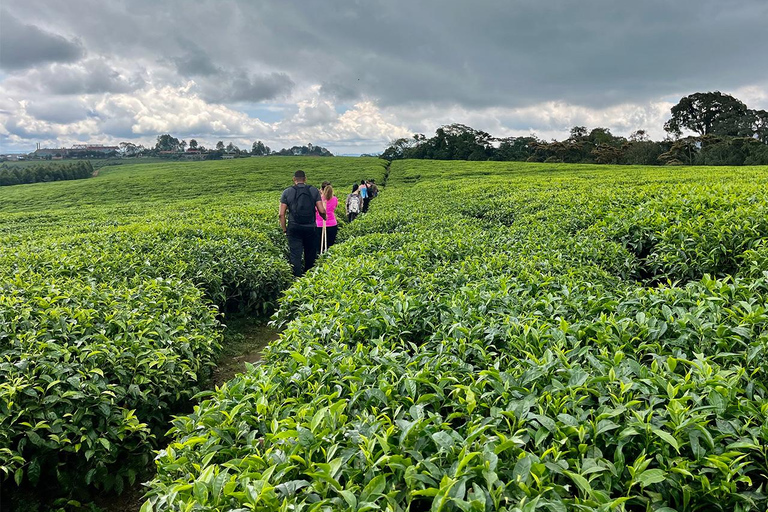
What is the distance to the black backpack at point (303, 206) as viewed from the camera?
26.4ft

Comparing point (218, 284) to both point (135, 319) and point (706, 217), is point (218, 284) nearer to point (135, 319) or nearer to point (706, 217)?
point (135, 319)

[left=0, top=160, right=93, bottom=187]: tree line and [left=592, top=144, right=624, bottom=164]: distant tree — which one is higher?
[left=592, top=144, right=624, bottom=164]: distant tree

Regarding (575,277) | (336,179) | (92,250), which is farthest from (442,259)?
(336,179)

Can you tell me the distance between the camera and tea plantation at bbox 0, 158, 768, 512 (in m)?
1.73

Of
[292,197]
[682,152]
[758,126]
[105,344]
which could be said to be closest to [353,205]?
[292,197]

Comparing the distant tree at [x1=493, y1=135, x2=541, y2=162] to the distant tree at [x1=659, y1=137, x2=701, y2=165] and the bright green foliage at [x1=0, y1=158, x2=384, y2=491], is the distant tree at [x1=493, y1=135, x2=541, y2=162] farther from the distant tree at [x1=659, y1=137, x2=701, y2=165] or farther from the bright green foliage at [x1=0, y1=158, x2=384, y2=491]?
the bright green foliage at [x1=0, y1=158, x2=384, y2=491]

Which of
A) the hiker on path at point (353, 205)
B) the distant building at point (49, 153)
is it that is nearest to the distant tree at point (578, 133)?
the hiker on path at point (353, 205)

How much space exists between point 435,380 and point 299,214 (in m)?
6.05

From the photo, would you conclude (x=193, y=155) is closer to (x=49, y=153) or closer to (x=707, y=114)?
(x=49, y=153)

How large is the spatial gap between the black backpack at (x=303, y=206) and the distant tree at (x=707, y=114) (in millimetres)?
56494

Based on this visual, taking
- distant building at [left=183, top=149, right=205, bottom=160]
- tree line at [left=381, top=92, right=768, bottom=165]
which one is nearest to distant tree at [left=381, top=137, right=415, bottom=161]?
tree line at [left=381, top=92, right=768, bottom=165]

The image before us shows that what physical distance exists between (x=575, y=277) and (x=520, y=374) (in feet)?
7.68

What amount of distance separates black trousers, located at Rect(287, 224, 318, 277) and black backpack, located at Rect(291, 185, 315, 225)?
18 centimetres

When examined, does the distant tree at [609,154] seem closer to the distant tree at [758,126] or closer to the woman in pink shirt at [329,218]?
the distant tree at [758,126]
